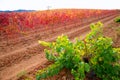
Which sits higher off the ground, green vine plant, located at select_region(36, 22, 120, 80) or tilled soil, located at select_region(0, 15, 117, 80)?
green vine plant, located at select_region(36, 22, 120, 80)

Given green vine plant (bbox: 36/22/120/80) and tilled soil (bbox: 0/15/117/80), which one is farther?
tilled soil (bbox: 0/15/117/80)

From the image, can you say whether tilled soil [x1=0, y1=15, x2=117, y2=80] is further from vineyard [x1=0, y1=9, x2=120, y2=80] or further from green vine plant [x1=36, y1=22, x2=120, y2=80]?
green vine plant [x1=36, y1=22, x2=120, y2=80]

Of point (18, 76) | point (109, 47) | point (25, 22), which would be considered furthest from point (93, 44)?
point (25, 22)

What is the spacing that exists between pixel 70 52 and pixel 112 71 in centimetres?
109

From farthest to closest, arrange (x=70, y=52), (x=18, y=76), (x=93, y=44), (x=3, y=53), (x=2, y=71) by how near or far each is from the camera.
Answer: (x=3, y=53) < (x=2, y=71) < (x=18, y=76) < (x=93, y=44) < (x=70, y=52)

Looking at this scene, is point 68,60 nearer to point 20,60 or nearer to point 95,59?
point 95,59

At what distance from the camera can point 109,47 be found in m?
5.16

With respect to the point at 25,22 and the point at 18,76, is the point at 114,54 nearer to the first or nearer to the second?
the point at 18,76

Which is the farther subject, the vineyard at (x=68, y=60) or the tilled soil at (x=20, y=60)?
the tilled soil at (x=20, y=60)

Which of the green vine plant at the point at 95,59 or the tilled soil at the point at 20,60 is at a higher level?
the green vine plant at the point at 95,59

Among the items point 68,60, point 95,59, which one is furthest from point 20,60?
point 95,59

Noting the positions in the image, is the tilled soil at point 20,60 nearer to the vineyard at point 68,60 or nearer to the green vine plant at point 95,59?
the vineyard at point 68,60

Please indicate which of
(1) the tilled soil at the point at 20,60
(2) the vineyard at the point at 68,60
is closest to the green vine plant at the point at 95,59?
(2) the vineyard at the point at 68,60

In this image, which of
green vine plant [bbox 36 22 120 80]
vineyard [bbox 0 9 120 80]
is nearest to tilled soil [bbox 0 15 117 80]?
vineyard [bbox 0 9 120 80]
